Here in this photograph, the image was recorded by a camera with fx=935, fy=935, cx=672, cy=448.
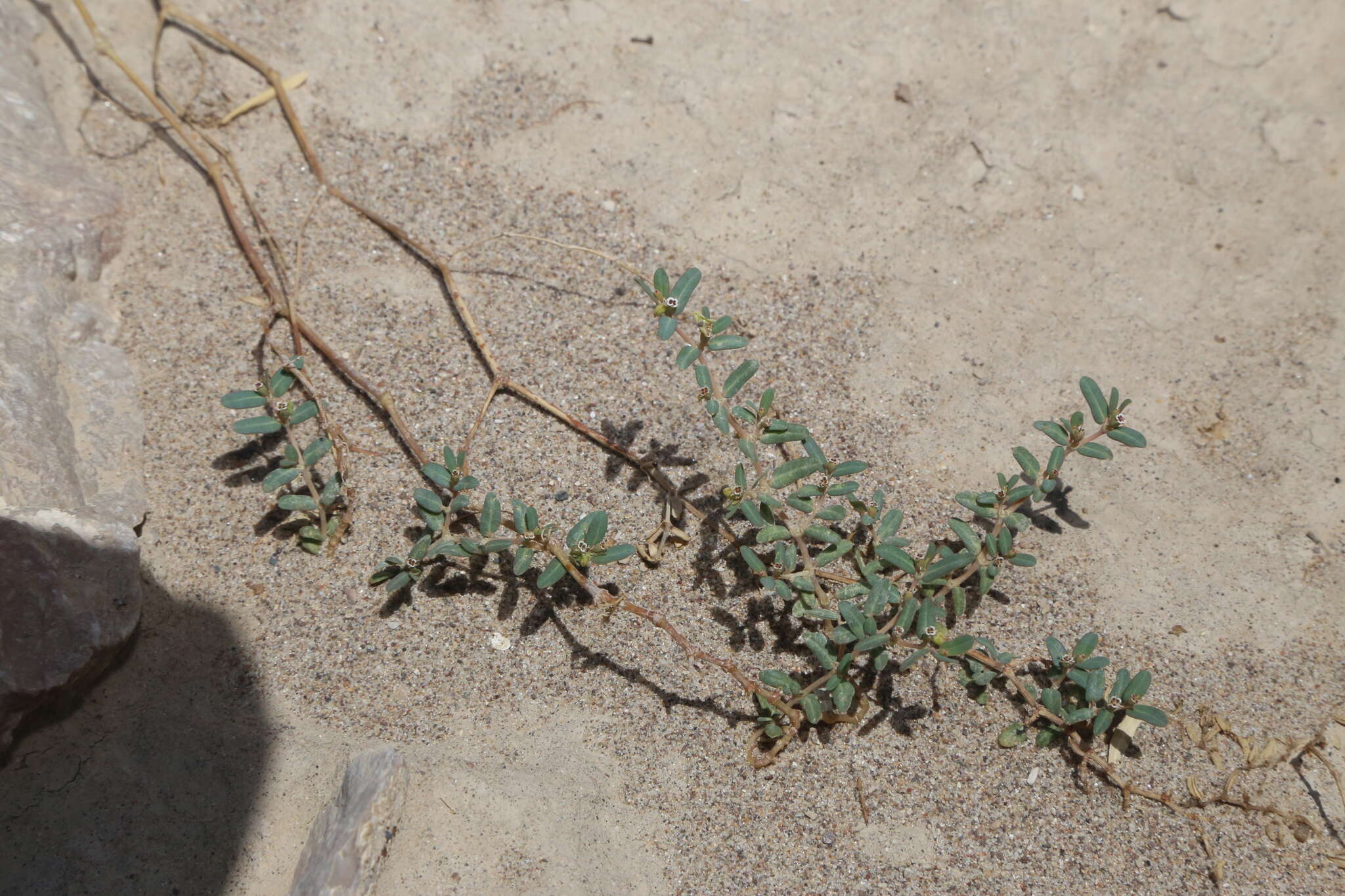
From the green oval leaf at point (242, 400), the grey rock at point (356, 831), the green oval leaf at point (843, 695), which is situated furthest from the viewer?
the green oval leaf at point (242, 400)

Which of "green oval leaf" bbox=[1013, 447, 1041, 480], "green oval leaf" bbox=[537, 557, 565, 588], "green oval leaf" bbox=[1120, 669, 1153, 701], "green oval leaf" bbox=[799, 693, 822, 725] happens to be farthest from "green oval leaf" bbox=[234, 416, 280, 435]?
"green oval leaf" bbox=[1120, 669, 1153, 701]

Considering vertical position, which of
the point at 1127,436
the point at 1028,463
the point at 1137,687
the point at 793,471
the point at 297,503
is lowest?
the point at 297,503

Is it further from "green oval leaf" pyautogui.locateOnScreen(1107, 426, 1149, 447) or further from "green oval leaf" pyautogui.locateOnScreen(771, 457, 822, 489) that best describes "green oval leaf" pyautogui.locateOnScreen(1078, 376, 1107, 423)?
"green oval leaf" pyautogui.locateOnScreen(771, 457, 822, 489)

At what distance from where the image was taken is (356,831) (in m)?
1.84

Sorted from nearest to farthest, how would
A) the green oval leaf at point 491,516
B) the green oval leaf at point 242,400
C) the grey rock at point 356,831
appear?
the grey rock at point 356,831 < the green oval leaf at point 491,516 < the green oval leaf at point 242,400

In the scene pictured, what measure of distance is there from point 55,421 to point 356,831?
1.20m

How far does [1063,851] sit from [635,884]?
0.91m

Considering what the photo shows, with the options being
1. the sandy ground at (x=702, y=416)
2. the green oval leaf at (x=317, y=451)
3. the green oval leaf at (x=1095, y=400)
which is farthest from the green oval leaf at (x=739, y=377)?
the green oval leaf at (x=317, y=451)

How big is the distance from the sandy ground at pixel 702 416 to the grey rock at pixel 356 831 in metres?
0.06

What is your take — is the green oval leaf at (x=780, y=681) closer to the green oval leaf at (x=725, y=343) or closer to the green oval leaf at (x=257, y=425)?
the green oval leaf at (x=725, y=343)

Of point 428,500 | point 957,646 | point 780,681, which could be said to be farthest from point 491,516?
point 957,646

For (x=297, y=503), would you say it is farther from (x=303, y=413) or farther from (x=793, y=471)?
(x=793, y=471)

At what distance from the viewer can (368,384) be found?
2416 mm

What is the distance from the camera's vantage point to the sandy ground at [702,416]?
1979mm
